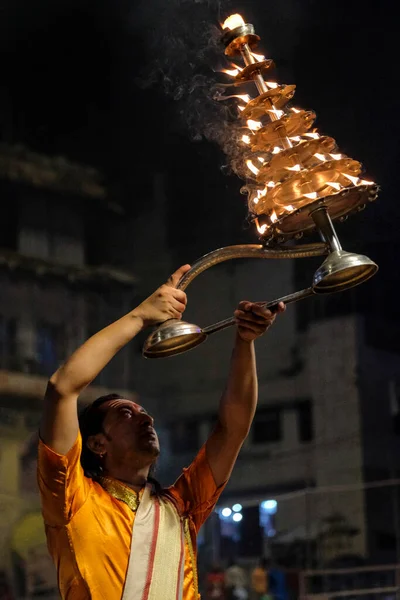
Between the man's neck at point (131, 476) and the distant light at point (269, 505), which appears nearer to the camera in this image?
the man's neck at point (131, 476)

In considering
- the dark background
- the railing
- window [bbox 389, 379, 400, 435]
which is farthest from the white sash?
window [bbox 389, 379, 400, 435]

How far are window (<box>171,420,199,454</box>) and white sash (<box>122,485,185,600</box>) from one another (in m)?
4.97

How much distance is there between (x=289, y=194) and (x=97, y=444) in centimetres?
75

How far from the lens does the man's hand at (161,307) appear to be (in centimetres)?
203

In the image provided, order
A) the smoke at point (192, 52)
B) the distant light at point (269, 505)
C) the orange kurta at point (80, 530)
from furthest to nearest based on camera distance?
the distant light at point (269, 505), the smoke at point (192, 52), the orange kurta at point (80, 530)

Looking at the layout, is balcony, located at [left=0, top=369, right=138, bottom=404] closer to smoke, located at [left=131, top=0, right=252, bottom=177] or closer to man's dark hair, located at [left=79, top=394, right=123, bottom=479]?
smoke, located at [left=131, top=0, right=252, bottom=177]

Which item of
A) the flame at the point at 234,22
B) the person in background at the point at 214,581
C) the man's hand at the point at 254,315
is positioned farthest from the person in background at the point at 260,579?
the flame at the point at 234,22

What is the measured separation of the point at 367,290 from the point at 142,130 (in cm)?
215

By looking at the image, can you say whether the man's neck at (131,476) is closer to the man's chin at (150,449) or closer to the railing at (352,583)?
the man's chin at (150,449)

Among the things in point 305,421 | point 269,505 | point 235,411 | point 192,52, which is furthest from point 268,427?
point 235,411

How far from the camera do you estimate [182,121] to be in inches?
268

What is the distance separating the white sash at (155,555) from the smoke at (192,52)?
1.67m

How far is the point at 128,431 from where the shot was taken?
6.86 feet

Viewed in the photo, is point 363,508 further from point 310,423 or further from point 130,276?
point 130,276
